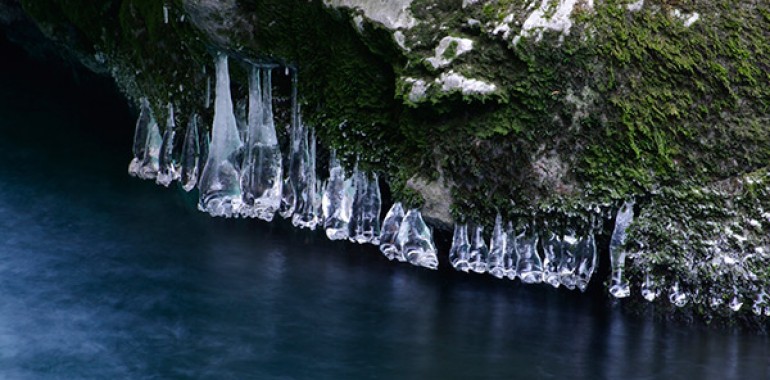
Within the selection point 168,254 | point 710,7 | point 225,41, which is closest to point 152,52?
point 225,41

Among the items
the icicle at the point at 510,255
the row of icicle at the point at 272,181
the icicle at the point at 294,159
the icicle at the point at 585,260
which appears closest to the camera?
the icicle at the point at 585,260

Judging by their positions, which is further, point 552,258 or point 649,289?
point 552,258

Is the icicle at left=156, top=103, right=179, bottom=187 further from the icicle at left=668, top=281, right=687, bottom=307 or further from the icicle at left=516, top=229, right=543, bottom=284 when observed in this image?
the icicle at left=668, top=281, right=687, bottom=307

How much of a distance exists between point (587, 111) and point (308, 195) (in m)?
2.34

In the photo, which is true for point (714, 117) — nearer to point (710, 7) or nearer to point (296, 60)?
point (710, 7)

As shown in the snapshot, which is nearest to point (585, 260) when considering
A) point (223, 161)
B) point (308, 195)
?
point (308, 195)

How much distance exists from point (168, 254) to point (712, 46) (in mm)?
4172

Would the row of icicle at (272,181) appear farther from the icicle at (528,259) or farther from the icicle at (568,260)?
the icicle at (568,260)

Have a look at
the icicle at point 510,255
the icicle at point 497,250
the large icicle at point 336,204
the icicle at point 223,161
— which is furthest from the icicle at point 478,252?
the icicle at point 223,161

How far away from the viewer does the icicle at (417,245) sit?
820cm

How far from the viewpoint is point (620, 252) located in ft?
25.5

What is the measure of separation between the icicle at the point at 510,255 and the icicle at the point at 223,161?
2262 mm

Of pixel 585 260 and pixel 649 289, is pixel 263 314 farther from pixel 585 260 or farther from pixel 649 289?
pixel 649 289

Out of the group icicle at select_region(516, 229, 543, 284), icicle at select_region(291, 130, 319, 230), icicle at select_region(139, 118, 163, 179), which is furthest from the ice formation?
icicle at select_region(516, 229, 543, 284)
